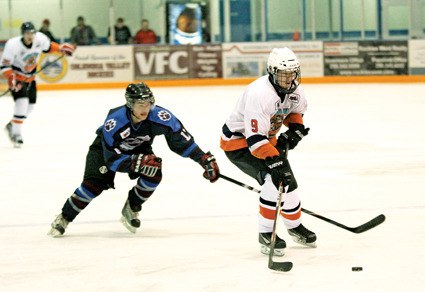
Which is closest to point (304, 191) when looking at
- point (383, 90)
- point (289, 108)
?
point (289, 108)

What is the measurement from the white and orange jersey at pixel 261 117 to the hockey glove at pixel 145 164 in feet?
1.20

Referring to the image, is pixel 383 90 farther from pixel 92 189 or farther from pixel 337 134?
pixel 92 189

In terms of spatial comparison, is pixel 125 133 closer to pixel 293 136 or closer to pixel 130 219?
pixel 130 219

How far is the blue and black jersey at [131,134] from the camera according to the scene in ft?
15.6

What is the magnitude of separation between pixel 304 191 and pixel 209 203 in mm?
714

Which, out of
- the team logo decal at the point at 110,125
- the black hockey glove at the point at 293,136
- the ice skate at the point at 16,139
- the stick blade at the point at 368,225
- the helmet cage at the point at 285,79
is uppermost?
the helmet cage at the point at 285,79

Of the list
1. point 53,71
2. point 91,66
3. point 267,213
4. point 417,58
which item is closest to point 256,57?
point 417,58

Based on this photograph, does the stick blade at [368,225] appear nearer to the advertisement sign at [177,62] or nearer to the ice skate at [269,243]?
the ice skate at [269,243]

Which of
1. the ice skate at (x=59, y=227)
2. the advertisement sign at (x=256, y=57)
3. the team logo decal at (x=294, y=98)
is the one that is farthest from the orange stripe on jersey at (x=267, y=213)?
the advertisement sign at (x=256, y=57)

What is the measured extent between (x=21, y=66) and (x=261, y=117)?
5681 mm

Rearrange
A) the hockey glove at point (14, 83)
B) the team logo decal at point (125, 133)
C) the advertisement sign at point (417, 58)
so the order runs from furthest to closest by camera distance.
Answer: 1. the advertisement sign at point (417, 58)
2. the hockey glove at point (14, 83)
3. the team logo decal at point (125, 133)

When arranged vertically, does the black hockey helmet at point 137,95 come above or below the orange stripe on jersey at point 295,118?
above

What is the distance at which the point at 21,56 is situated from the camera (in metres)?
9.58

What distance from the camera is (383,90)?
14906mm
